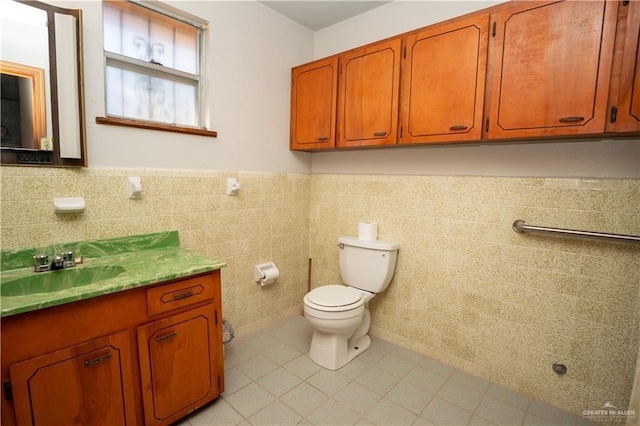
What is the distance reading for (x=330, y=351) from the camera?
2.06 m

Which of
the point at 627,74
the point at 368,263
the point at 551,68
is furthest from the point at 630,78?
the point at 368,263

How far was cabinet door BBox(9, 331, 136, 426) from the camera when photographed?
3.63 ft

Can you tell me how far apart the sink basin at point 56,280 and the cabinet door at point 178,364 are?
1.23 feet

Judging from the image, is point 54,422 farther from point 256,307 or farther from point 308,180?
point 308,180

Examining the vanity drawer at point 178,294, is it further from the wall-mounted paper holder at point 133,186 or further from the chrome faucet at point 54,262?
the wall-mounted paper holder at point 133,186

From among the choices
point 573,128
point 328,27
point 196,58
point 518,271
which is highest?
point 328,27

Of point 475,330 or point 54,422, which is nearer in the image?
point 54,422

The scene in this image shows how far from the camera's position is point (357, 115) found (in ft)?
7.08

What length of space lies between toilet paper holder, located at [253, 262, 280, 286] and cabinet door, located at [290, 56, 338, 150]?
100 cm

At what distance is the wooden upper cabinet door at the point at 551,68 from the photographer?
1354 millimetres

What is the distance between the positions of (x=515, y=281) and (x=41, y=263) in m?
2.47

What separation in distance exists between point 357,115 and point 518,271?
1.40m

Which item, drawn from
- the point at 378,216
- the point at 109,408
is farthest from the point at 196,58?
the point at 109,408

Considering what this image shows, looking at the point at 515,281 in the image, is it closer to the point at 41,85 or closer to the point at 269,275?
the point at 269,275
